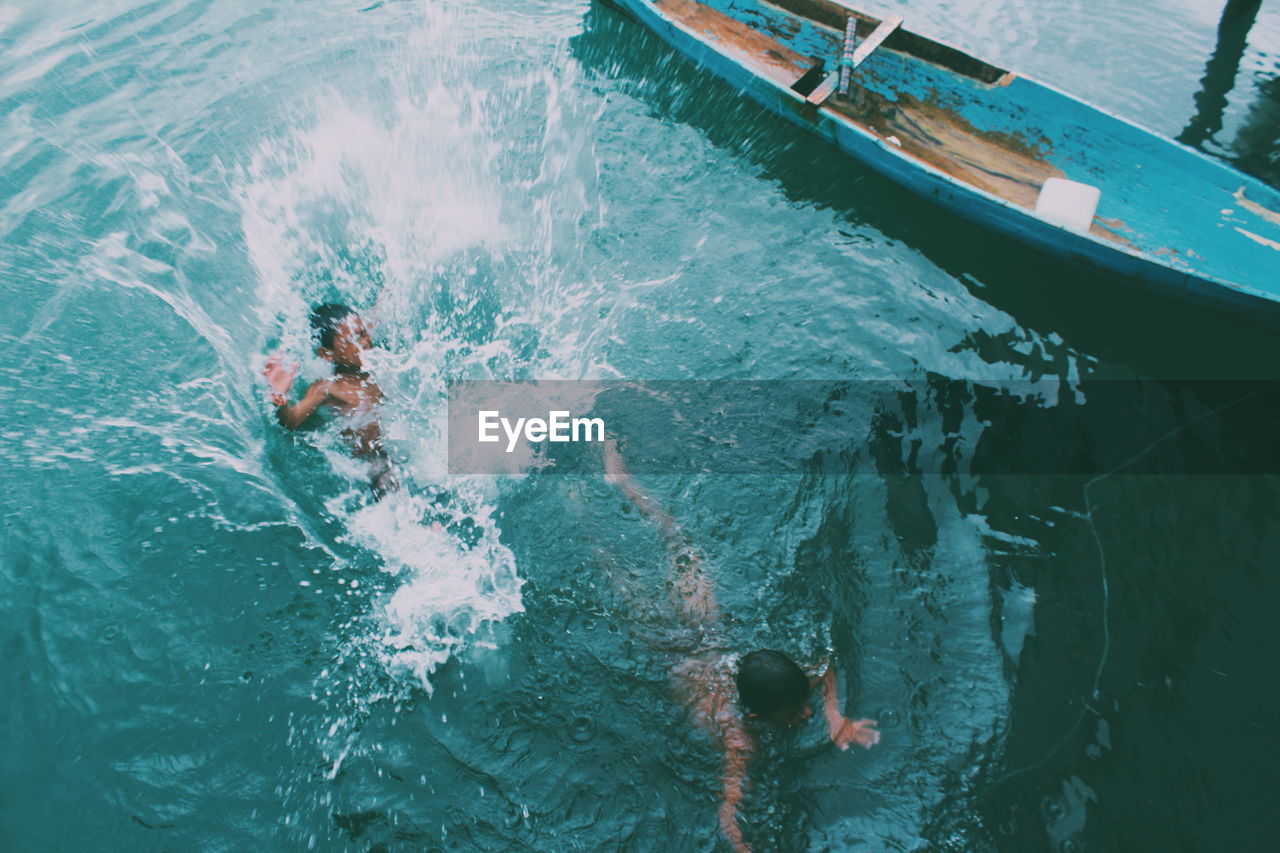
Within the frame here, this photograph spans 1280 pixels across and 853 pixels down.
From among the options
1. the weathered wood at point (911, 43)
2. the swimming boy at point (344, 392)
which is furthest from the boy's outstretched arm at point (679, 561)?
the weathered wood at point (911, 43)

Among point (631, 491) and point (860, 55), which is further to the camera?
point (860, 55)

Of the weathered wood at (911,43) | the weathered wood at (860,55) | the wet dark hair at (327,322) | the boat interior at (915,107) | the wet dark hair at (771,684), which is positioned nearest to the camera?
the wet dark hair at (771,684)

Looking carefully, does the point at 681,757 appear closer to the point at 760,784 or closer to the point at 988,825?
the point at 760,784

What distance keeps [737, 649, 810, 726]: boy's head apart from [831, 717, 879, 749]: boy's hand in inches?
16.3

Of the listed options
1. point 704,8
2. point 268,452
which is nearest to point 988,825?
point 268,452

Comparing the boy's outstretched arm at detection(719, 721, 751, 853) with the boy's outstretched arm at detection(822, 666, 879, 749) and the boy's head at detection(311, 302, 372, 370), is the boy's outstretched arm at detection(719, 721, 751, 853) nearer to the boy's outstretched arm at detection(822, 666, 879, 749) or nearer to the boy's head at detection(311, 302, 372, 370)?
the boy's outstretched arm at detection(822, 666, 879, 749)

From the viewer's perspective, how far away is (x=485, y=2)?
412 inches

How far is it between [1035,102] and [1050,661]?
6727mm

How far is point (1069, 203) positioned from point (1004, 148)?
1.58 m

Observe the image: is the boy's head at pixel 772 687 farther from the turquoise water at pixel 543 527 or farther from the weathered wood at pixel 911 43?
the weathered wood at pixel 911 43

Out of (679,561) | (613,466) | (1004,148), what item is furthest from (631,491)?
(1004,148)

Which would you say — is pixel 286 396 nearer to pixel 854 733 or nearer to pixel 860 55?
pixel 854 733

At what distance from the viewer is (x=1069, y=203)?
6555 mm

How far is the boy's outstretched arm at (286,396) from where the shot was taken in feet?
17.7
